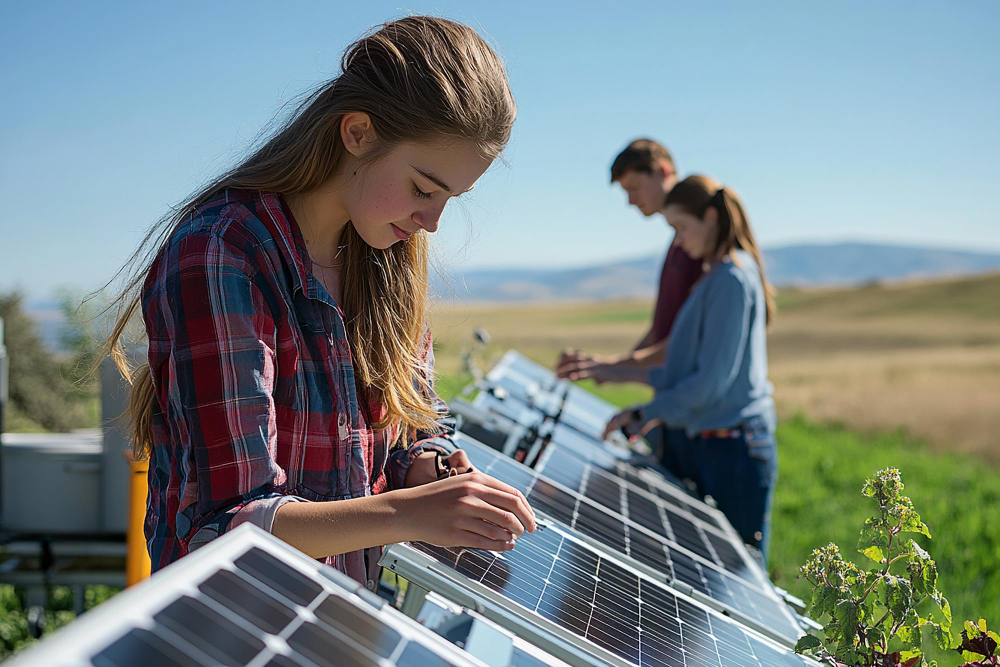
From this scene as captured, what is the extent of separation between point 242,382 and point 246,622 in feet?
2.07

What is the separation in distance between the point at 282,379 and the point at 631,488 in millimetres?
2153

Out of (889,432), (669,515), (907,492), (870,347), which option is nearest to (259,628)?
(669,515)

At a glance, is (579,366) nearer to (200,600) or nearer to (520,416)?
(520,416)

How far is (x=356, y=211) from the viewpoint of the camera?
2008mm

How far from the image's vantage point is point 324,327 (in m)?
1.90

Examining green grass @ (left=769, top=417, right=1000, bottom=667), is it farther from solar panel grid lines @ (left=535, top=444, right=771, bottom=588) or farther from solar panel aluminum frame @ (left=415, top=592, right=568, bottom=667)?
solar panel aluminum frame @ (left=415, top=592, right=568, bottom=667)

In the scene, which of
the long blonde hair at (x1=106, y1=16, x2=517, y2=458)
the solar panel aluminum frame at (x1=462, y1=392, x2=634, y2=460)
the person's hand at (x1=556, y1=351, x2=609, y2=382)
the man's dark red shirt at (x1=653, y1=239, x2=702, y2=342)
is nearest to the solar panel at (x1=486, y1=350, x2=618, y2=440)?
the solar panel aluminum frame at (x1=462, y1=392, x2=634, y2=460)

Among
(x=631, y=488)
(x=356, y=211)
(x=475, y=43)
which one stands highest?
(x=475, y=43)

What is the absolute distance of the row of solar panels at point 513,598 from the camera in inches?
40.6

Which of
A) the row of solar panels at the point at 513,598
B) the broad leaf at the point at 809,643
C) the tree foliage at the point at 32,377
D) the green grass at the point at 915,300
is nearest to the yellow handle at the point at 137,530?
the row of solar panels at the point at 513,598

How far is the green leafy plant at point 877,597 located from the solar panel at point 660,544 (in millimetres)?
560

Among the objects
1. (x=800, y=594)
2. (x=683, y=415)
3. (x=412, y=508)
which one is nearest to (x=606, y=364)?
(x=683, y=415)

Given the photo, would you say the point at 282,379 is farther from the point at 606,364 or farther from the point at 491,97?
the point at 606,364

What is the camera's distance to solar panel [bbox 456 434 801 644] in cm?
250
